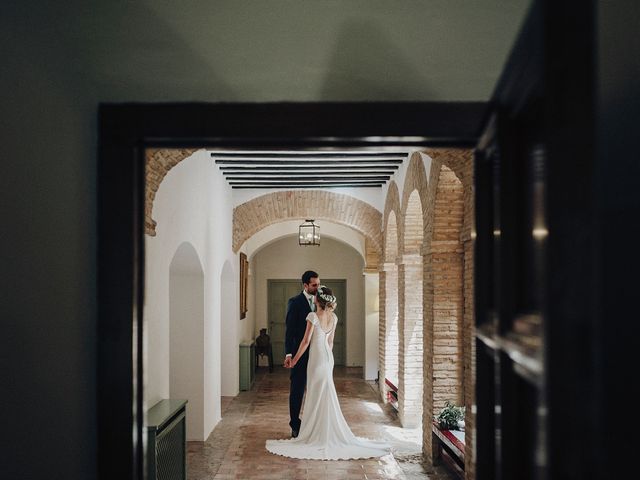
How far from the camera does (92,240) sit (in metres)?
2.16

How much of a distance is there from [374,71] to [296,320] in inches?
270

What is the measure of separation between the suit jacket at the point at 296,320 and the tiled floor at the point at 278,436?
1.34 meters

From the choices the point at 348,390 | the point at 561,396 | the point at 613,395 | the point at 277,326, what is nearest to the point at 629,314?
the point at 613,395

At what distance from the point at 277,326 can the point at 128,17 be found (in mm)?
16990

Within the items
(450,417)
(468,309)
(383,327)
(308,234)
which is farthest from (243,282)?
(468,309)

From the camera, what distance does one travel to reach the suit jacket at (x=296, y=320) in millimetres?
8789

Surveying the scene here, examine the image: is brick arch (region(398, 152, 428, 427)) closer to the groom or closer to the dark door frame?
the groom

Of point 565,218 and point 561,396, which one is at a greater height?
point 565,218

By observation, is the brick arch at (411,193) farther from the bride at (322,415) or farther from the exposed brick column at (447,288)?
the bride at (322,415)

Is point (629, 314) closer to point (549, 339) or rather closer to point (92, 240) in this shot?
point (549, 339)

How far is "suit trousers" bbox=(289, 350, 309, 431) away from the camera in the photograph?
877 cm

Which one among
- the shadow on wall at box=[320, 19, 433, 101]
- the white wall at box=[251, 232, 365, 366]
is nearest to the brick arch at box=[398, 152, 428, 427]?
the shadow on wall at box=[320, 19, 433, 101]

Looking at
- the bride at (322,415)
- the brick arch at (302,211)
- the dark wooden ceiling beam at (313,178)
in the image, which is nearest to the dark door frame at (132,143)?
the bride at (322,415)

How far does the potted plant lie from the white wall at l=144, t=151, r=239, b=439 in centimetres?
286
